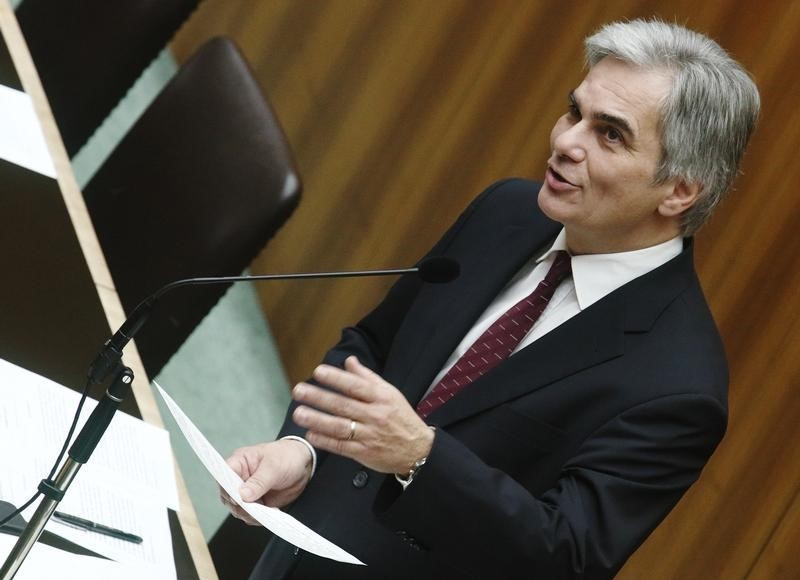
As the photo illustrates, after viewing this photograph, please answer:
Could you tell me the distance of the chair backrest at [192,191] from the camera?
2.56 metres

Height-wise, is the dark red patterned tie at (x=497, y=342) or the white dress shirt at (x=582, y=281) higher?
the white dress shirt at (x=582, y=281)

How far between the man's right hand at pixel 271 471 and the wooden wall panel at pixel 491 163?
3.43ft

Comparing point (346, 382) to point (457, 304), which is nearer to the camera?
point (346, 382)

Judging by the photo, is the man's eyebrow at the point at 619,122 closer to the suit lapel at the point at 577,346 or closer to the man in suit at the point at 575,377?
the man in suit at the point at 575,377

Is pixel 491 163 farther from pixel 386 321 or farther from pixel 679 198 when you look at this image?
pixel 679 198

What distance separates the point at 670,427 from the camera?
6.00 ft

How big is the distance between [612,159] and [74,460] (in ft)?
3.09

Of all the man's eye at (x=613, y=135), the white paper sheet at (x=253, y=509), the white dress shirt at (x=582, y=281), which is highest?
the man's eye at (x=613, y=135)

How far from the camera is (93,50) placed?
327 cm

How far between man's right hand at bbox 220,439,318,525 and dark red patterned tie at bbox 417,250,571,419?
213 mm

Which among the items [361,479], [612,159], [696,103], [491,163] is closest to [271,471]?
[361,479]

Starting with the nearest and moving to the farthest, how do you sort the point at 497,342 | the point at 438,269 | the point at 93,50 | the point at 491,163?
the point at 438,269 < the point at 497,342 < the point at 93,50 < the point at 491,163

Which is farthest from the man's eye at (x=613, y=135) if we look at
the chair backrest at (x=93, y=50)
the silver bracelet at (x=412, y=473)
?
the chair backrest at (x=93, y=50)

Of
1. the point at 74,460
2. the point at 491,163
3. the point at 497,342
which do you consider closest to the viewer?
the point at 74,460
